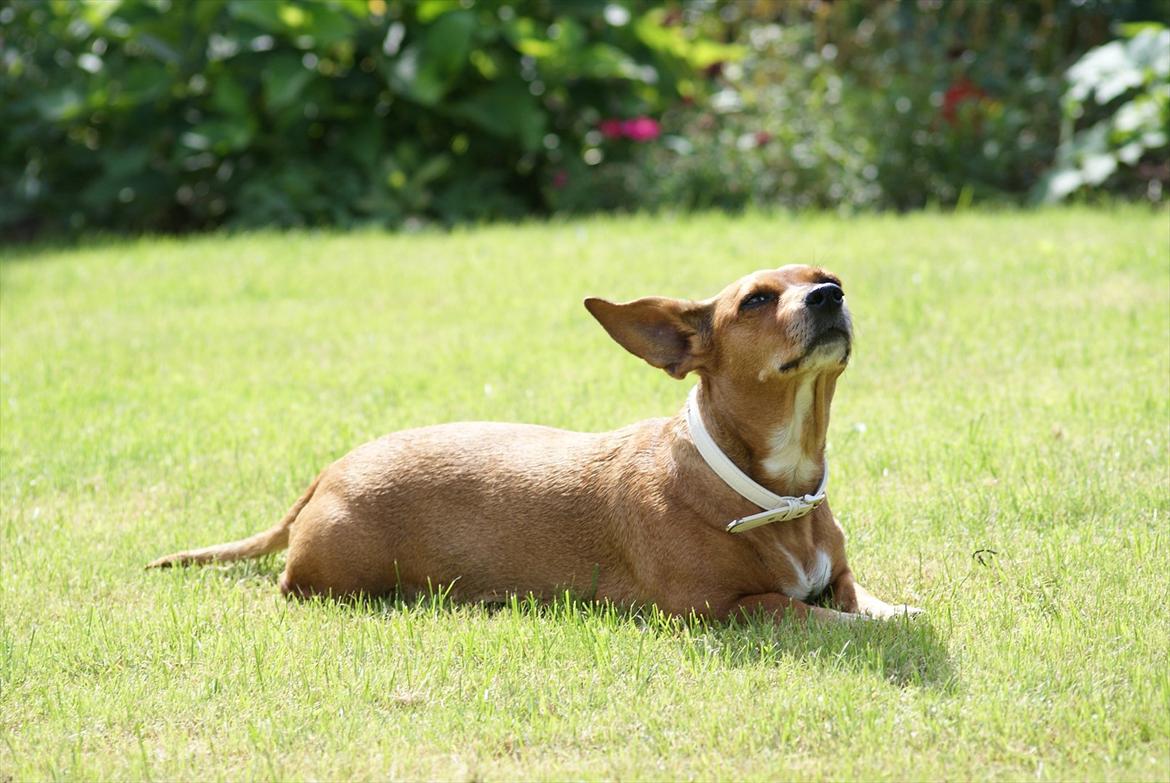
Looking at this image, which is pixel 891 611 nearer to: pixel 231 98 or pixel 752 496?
pixel 752 496

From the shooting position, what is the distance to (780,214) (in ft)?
34.2

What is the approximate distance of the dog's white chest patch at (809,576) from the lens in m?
4.77

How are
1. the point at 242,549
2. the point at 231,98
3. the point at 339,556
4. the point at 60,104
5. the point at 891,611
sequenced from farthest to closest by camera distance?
the point at 60,104 < the point at 231,98 < the point at 242,549 < the point at 339,556 < the point at 891,611

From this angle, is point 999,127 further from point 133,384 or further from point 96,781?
point 96,781

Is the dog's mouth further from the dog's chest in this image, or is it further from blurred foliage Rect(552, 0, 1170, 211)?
blurred foliage Rect(552, 0, 1170, 211)

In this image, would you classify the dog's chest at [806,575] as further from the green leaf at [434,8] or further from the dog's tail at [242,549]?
the green leaf at [434,8]

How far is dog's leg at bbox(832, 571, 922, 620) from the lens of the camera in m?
4.67

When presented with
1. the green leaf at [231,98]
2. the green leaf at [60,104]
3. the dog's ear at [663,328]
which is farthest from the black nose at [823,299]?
the green leaf at [60,104]

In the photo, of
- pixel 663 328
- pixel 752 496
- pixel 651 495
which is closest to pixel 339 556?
pixel 651 495

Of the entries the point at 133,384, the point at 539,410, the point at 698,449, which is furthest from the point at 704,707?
the point at 133,384

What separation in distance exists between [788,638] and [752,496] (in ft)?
1.61

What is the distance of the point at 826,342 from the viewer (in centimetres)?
459

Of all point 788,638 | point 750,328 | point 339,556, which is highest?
point 750,328

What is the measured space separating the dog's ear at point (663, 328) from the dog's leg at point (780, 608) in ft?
2.57
